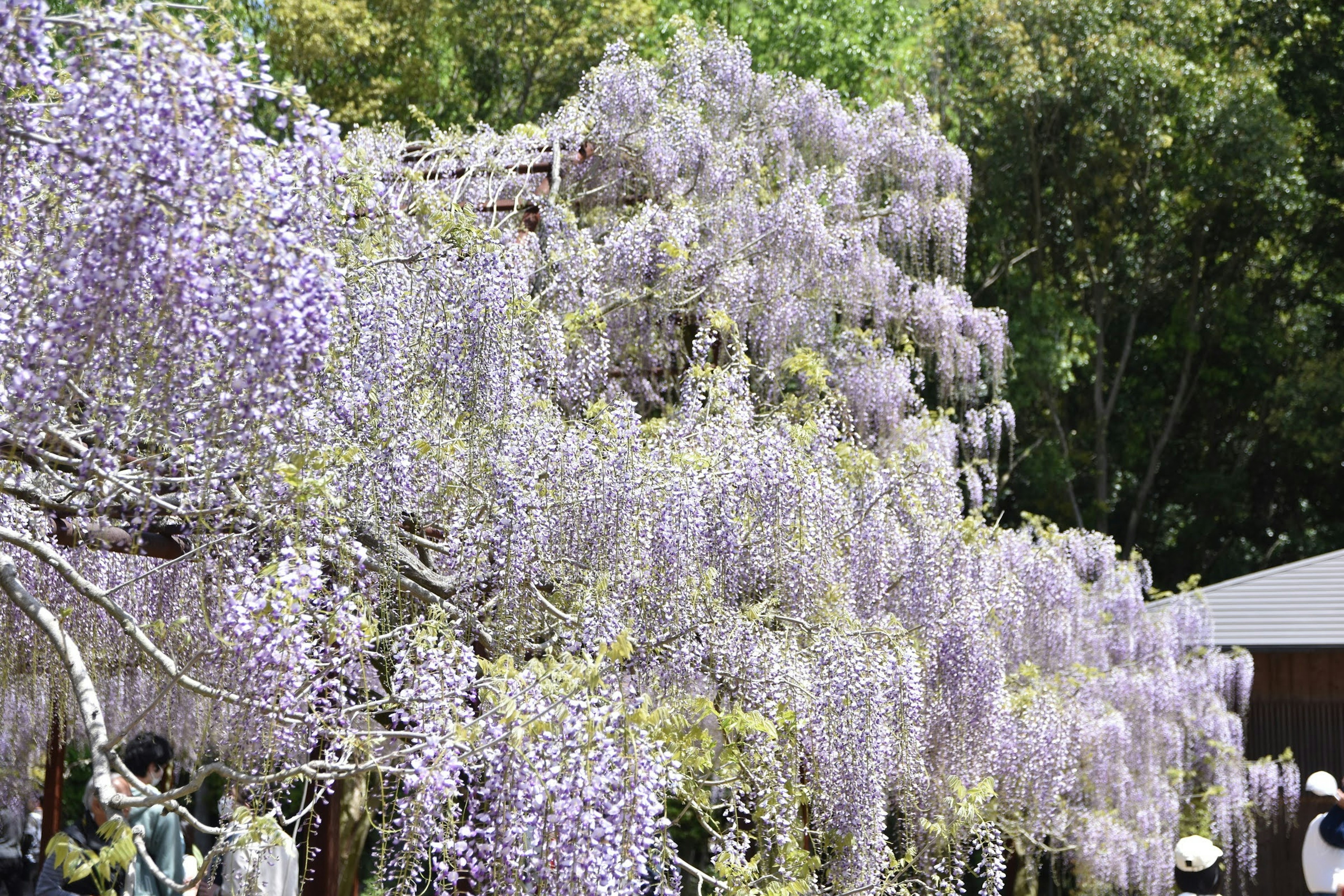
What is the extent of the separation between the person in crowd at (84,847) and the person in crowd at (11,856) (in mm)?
1656

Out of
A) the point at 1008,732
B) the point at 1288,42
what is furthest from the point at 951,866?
the point at 1288,42

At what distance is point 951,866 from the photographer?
788 centimetres

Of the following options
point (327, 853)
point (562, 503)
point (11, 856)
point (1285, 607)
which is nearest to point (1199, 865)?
point (562, 503)

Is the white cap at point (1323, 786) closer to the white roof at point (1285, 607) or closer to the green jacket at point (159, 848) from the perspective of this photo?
the white roof at point (1285, 607)

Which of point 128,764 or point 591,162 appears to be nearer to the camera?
point 128,764

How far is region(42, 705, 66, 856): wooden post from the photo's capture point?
782 centimetres

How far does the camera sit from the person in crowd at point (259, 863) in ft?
12.5

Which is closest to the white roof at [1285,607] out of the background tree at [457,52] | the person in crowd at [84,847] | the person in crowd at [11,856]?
the person in crowd at [11,856]

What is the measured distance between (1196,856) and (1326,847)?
1610mm

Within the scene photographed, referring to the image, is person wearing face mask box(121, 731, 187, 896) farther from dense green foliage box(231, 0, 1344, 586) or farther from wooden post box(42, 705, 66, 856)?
dense green foliage box(231, 0, 1344, 586)

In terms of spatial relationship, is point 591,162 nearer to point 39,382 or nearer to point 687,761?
point 687,761

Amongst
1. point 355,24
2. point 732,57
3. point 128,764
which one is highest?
point 355,24

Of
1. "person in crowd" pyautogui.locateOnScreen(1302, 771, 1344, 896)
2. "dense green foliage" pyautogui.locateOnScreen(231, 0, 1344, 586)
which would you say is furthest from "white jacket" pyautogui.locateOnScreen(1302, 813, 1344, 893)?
"dense green foliage" pyautogui.locateOnScreen(231, 0, 1344, 586)

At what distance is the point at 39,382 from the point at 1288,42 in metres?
17.5
